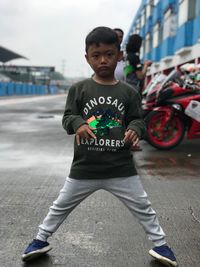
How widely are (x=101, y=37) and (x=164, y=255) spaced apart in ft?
4.77

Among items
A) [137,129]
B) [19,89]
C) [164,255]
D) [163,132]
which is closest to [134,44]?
[163,132]

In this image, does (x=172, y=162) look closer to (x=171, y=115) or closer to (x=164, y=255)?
(x=171, y=115)

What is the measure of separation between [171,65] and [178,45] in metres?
3.16

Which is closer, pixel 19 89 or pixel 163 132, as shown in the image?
pixel 163 132

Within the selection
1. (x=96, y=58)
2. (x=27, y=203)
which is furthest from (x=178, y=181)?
(x=96, y=58)

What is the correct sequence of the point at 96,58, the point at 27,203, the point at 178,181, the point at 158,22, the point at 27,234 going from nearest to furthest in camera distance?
1. the point at 96,58
2. the point at 27,234
3. the point at 27,203
4. the point at 178,181
5. the point at 158,22

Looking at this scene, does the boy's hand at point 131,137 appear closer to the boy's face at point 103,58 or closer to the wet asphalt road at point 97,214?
the boy's face at point 103,58

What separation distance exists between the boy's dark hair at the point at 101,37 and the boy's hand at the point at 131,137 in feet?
1.86

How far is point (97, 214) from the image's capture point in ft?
13.2

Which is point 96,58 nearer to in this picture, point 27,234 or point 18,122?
point 27,234

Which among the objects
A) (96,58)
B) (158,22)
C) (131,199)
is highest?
(158,22)

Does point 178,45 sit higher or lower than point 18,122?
higher

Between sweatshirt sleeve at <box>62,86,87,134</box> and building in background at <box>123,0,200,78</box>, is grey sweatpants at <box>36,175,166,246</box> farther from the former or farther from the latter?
building in background at <box>123,0,200,78</box>

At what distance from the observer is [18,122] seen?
1298 centimetres
